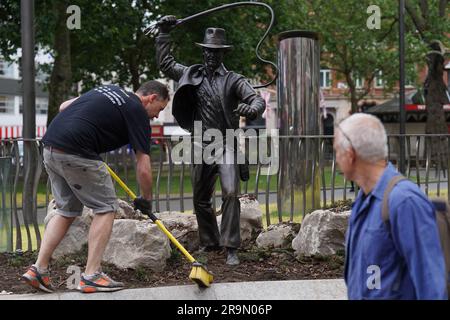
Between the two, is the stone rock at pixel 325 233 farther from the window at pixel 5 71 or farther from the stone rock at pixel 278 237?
the window at pixel 5 71

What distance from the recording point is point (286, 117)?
10039mm

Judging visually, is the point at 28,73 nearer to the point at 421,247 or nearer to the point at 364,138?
the point at 364,138

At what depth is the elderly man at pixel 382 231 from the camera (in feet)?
8.20

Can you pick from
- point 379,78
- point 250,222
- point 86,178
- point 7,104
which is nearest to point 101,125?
point 86,178

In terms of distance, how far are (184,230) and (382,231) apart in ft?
14.4

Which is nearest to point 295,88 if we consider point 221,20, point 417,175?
point 417,175

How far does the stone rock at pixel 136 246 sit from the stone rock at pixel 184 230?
802 mm

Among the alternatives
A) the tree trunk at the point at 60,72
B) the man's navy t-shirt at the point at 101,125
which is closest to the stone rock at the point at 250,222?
the man's navy t-shirt at the point at 101,125

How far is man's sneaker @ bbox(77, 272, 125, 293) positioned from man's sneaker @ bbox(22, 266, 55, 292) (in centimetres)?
24

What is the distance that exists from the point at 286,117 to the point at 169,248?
434cm

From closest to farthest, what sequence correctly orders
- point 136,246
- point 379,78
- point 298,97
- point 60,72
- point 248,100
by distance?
point 136,246 → point 248,100 → point 298,97 → point 60,72 → point 379,78

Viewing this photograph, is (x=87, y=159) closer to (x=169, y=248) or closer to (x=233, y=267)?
(x=169, y=248)

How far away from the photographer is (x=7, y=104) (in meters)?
50.8

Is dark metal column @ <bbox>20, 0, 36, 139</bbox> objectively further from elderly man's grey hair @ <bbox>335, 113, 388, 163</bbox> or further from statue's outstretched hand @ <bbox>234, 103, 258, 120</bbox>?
elderly man's grey hair @ <bbox>335, 113, 388, 163</bbox>
